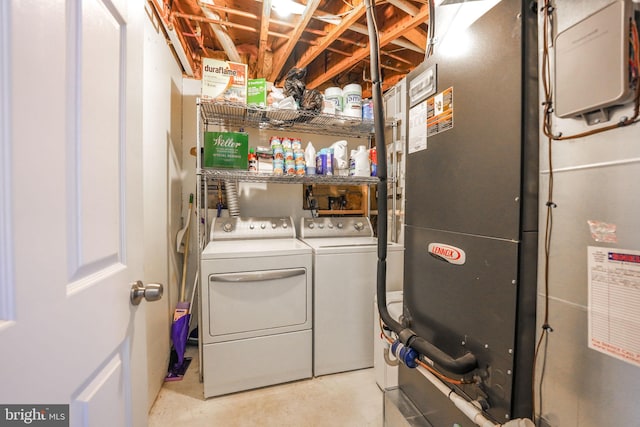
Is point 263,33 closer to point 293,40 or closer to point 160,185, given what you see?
point 293,40

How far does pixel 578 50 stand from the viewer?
62 centimetres

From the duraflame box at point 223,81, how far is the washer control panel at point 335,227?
1112 mm

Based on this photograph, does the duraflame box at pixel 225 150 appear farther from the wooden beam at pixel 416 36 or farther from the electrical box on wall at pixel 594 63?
the electrical box on wall at pixel 594 63

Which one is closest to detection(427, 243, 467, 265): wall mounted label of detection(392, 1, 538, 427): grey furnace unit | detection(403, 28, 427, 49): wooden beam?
detection(392, 1, 538, 427): grey furnace unit

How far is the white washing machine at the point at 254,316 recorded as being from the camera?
1.60 m

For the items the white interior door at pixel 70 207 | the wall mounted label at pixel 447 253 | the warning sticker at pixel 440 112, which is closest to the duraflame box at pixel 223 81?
the white interior door at pixel 70 207

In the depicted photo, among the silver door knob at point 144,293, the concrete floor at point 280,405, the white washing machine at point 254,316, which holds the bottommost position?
the concrete floor at point 280,405

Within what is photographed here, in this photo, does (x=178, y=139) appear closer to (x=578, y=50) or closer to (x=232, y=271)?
(x=232, y=271)

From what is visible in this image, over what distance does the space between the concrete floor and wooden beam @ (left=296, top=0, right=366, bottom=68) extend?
238 cm

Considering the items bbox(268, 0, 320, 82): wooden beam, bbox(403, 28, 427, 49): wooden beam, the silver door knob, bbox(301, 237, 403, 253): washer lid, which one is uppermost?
bbox(403, 28, 427, 49): wooden beam

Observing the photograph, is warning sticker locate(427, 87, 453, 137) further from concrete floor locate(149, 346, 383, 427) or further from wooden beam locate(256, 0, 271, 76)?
concrete floor locate(149, 346, 383, 427)

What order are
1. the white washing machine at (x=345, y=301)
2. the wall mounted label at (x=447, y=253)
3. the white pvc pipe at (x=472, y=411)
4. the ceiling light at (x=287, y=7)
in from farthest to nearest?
1. the white washing machine at (x=345, y=301)
2. the ceiling light at (x=287, y=7)
3. the wall mounted label at (x=447, y=253)
4. the white pvc pipe at (x=472, y=411)

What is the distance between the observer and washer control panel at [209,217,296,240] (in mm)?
2078

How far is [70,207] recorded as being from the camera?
0.51 meters
